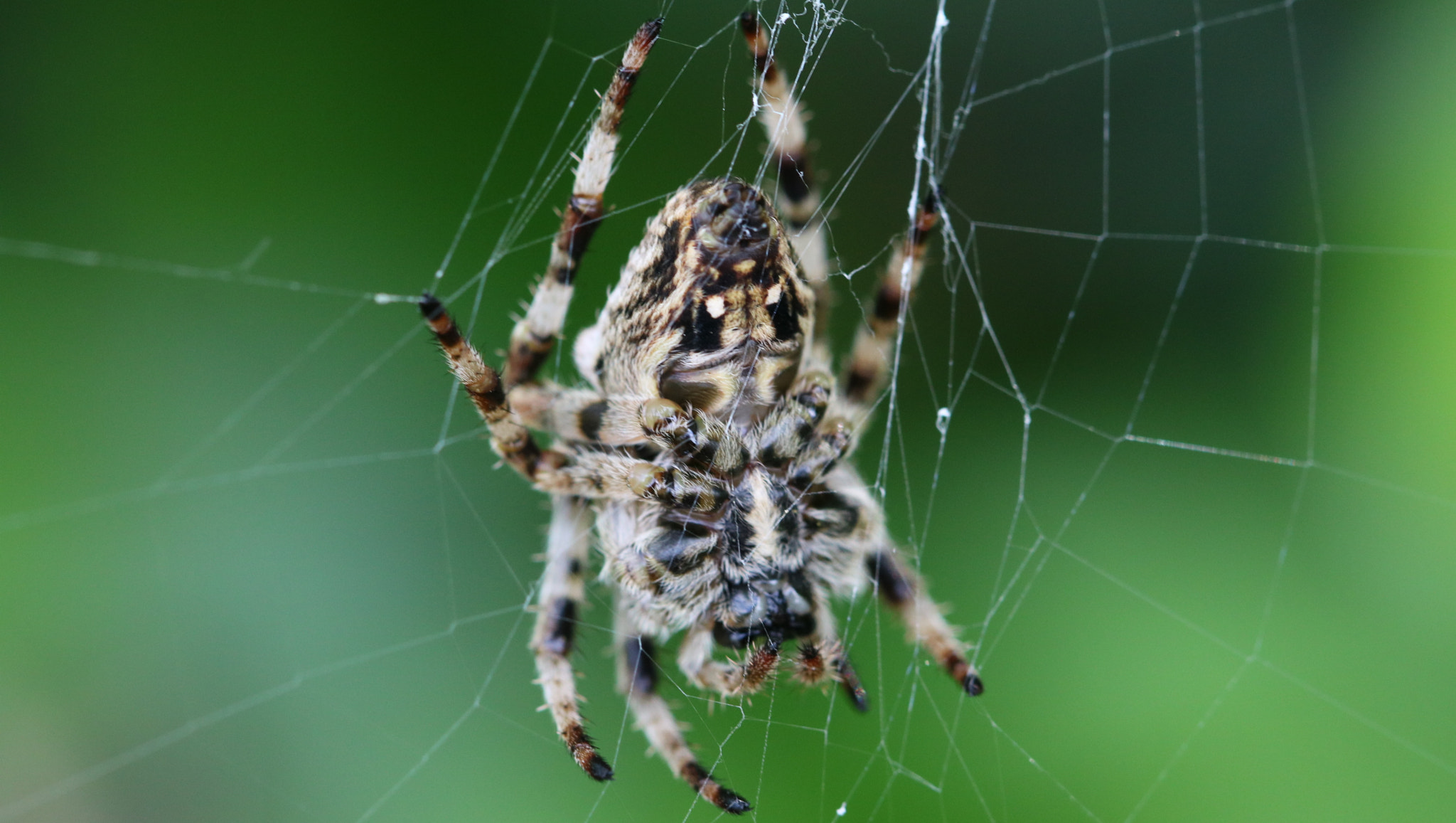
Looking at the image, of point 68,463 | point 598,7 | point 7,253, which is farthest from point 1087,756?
point 7,253

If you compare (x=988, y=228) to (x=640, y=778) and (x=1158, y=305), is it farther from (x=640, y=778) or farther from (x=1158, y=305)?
(x=640, y=778)

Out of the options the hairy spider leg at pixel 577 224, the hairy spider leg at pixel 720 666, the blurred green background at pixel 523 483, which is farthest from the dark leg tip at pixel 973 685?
the hairy spider leg at pixel 577 224

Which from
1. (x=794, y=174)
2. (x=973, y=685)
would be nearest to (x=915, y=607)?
(x=973, y=685)

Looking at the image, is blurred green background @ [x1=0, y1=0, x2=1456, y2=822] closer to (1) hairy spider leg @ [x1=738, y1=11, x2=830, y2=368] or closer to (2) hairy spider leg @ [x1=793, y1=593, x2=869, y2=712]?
(1) hairy spider leg @ [x1=738, y1=11, x2=830, y2=368]

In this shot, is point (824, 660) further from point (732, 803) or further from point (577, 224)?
point (577, 224)

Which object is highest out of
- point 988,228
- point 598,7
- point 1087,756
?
point 598,7

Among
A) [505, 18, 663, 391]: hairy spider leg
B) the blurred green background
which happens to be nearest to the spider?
[505, 18, 663, 391]: hairy spider leg
